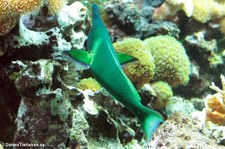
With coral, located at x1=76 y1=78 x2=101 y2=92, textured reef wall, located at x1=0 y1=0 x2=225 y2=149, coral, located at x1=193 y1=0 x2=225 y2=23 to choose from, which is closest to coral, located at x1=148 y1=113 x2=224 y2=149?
textured reef wall, located at x1=0 y1=0 x2=225 y2=149

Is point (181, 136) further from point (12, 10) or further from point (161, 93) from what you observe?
point (161, 93)

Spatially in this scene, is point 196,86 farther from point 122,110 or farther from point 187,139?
point 187,139

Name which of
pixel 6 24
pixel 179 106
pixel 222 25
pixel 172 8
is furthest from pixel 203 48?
pixel 6 24

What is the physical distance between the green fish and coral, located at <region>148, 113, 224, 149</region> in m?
0.77

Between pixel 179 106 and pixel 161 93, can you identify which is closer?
pixel 161 93

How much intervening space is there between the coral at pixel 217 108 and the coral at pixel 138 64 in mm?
975

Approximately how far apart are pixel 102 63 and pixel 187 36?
4547 mm

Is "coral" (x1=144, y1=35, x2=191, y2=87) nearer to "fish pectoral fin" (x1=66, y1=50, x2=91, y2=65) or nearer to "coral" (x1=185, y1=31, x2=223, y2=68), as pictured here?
"coral" (x1=185, y1=31, x2=223, y2=68)

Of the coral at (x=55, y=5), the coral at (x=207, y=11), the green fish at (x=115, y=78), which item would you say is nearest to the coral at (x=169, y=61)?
the coral at (x=207, y=11)

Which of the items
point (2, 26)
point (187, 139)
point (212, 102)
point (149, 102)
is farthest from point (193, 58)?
point (2, 26)

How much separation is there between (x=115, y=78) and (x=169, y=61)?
2.95 metres

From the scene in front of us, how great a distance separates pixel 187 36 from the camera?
19.4 ft

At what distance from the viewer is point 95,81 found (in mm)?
3611

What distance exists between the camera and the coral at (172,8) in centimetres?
567
